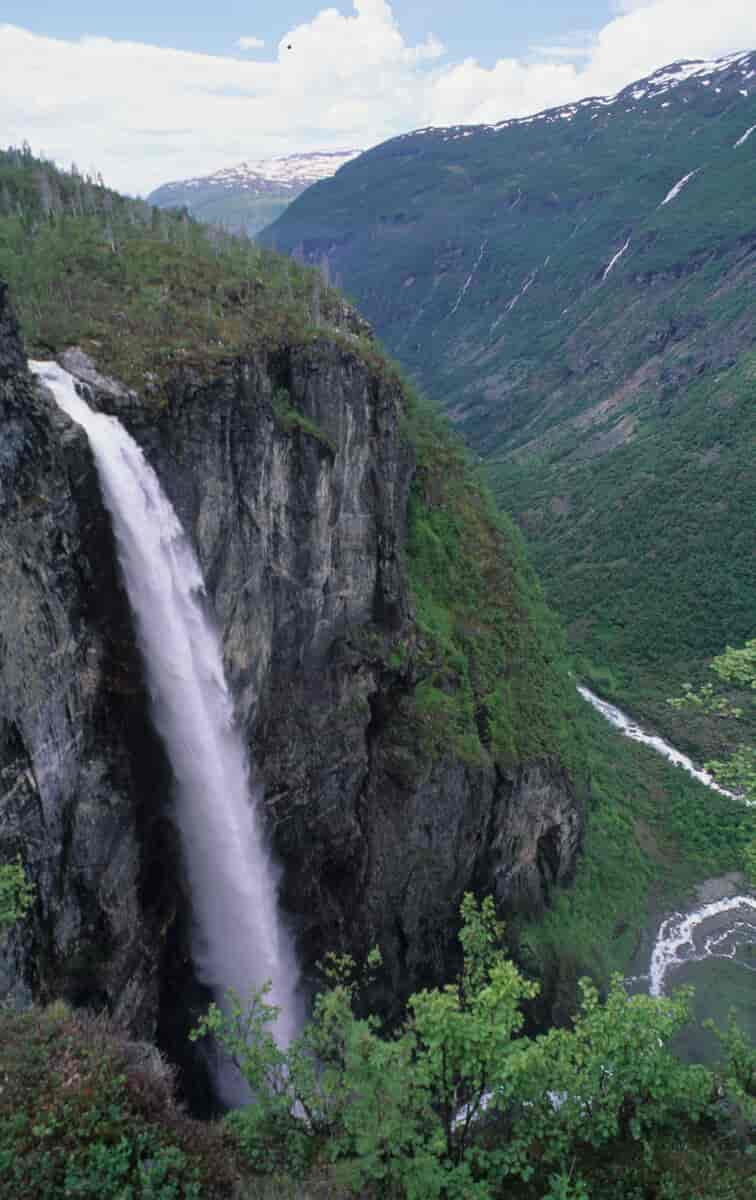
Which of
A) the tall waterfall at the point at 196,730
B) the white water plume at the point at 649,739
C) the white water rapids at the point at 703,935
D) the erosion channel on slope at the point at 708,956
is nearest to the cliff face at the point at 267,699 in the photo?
the tall waterfall at the point at 196,730

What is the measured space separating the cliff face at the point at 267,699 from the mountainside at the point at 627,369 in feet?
109

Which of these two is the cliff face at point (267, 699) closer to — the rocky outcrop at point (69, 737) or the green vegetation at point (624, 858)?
the rocky outcrop at point (69, 737)

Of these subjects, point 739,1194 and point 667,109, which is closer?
point 739,1194

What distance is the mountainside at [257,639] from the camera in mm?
17750

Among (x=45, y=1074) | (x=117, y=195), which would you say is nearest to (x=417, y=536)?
(x=117, y=195)

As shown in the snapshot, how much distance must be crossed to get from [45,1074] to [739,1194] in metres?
8.97

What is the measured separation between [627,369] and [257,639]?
113287 mm

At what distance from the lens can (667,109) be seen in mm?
194875

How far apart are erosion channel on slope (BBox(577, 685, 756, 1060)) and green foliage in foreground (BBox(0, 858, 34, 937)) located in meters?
27.5

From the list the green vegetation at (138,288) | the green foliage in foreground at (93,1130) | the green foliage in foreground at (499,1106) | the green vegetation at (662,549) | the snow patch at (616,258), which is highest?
the snow patch at (616,258)

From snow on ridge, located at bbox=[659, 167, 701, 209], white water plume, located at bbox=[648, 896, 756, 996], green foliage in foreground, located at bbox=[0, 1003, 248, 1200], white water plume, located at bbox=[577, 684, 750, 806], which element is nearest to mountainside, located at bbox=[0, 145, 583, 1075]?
white water plume, located at bbox=[648, 896, 756, 996]

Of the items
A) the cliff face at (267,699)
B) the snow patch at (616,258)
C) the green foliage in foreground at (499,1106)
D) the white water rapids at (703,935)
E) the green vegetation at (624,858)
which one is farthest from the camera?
the snow patch at (616,258)

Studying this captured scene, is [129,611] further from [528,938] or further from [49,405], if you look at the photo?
[528,938]

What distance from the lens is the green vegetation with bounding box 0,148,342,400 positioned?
908 inches
